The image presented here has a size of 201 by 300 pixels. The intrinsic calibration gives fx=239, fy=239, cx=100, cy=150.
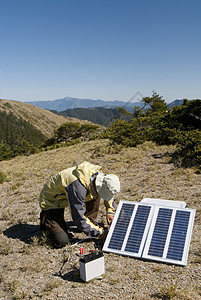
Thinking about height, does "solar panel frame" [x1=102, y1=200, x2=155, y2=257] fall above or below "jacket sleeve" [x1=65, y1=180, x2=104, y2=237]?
below

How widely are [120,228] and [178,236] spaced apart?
1.07 meters

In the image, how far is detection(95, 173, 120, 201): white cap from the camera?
427 centimetres

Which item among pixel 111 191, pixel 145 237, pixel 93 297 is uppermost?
pixel 111 191

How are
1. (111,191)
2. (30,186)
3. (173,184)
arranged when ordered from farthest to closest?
1. (30,186)
2. (173,184)
3. (111,191)

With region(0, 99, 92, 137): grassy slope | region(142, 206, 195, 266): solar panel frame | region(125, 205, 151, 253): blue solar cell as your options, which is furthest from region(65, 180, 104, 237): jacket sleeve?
region(0, 99, 92, 137): grassy slope

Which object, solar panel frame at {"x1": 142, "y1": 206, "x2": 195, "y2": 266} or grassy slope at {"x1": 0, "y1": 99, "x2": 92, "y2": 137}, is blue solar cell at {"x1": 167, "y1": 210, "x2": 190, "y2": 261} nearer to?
solar panel frame at {"x1": 142, "y1": 206, "x2": 195, "y2": 266}

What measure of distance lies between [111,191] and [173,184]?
5.10 metres

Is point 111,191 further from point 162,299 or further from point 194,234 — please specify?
point 194,234

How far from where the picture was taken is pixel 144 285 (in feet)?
12.4

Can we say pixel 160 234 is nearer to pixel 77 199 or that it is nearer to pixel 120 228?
pixel 120 228

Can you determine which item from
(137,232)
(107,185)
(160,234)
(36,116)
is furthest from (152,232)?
(36,116)

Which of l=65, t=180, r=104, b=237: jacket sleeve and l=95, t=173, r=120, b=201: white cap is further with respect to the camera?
l=65, t=180, r=104, b=237: jacket sleeve

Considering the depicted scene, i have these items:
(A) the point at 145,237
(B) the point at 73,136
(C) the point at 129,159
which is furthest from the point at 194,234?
(B) the point at 73,136

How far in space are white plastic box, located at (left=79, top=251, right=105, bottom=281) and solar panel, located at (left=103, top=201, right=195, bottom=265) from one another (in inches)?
23.9
